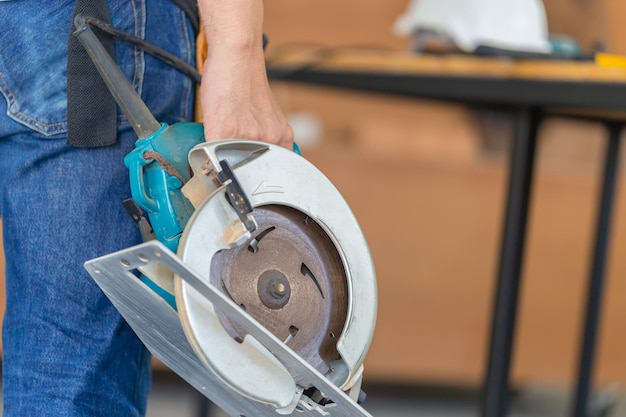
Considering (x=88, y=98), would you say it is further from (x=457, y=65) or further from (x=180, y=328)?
(x=457, y=65)

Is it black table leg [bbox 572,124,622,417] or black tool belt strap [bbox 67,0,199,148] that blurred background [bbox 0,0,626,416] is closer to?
black table leg [bbox 572,124,622,417]

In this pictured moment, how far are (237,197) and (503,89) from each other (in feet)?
2.96

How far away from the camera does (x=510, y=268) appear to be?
1.58 metres

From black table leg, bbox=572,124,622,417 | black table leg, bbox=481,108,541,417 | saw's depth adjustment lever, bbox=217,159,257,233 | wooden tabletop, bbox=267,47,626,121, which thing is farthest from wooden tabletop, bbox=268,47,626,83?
saw's depth adjustment lever, bbox=217,159,257,233

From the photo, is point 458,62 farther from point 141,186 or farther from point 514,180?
point 141,186

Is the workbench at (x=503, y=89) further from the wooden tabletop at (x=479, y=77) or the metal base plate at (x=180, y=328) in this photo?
the metal base plate at (x=180, y=328)

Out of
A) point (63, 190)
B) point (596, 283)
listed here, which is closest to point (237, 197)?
point (63, 190)

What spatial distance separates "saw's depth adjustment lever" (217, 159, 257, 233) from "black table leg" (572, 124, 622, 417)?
1.50m

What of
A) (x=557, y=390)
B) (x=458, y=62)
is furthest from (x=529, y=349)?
(x=458, y=62)

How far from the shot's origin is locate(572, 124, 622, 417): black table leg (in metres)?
1.99

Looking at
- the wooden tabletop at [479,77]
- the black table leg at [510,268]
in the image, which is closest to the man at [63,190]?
the wooden tabletop at [479,77]

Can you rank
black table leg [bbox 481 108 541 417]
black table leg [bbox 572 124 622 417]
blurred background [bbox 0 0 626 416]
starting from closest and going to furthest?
black table leg [bbox 481 108 541 417], black table leg [bbox 572 124 622 417], blurred background [bbox 0 0 626 416]

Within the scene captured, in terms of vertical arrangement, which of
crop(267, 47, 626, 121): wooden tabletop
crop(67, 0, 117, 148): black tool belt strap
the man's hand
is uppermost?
crop(267, 47, 626, 121): wooden tabletop

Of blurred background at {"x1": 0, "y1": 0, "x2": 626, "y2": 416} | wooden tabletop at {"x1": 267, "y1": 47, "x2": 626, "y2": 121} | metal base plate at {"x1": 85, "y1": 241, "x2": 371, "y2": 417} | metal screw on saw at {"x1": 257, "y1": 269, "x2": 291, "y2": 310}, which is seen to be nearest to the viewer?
metal base plate at {"x1": 85, "y1": 241, "x2": 371, "y2": 417}
